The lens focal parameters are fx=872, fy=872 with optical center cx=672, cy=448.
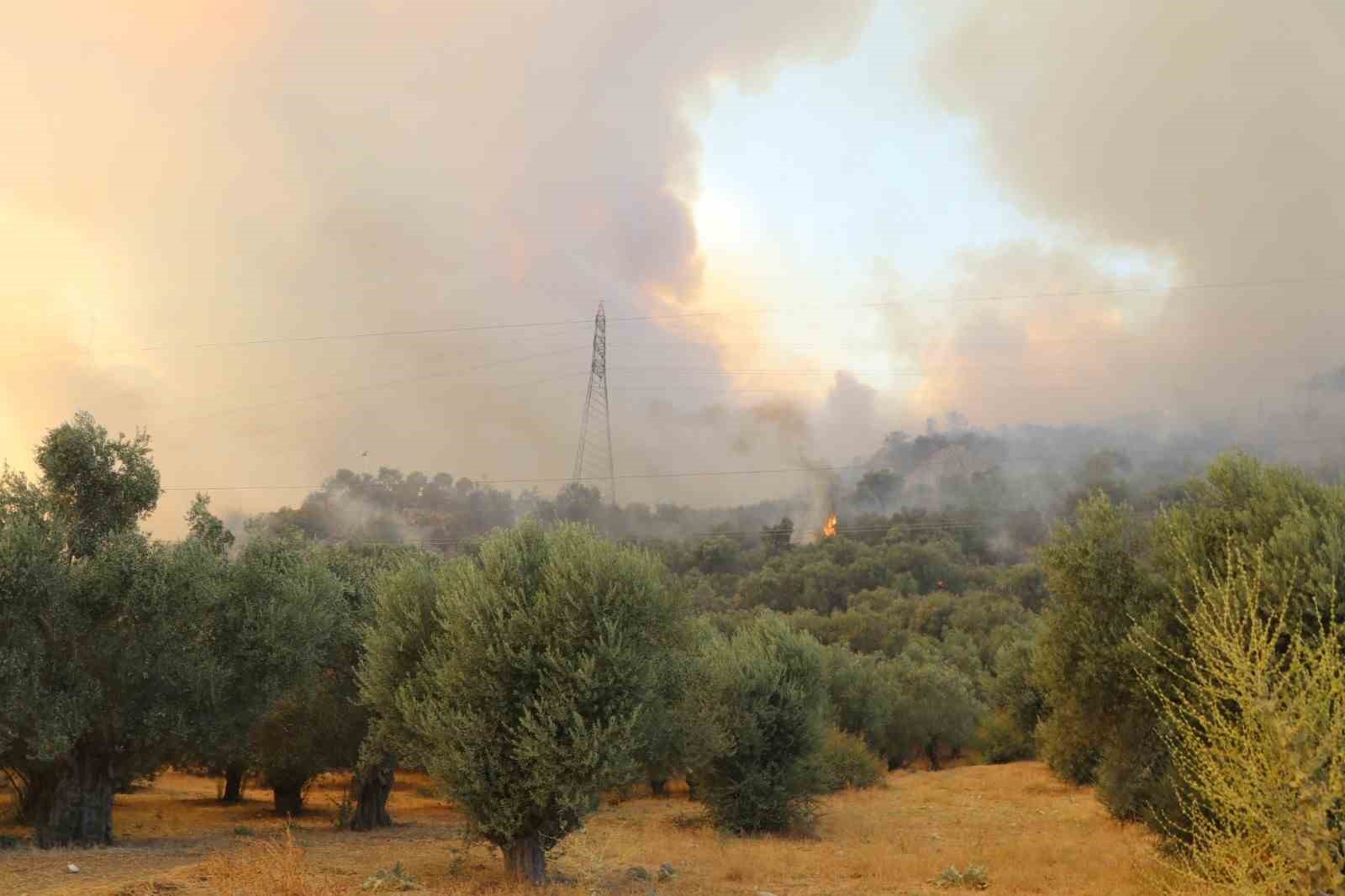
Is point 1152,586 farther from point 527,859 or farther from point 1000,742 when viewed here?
point 1000,742

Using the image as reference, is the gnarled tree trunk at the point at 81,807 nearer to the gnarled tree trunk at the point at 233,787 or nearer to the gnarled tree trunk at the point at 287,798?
the gnarled tree trunk at the point at 287,798

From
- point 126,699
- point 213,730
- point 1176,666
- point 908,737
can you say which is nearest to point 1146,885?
point 1176,666

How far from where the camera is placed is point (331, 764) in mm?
31641

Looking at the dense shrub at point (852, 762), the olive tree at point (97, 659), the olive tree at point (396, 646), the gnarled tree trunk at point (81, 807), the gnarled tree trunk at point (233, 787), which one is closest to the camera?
the olive tree at point (396, 646)

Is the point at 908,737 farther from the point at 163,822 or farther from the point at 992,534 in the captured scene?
the point at 992,534

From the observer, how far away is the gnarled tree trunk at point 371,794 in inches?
1177

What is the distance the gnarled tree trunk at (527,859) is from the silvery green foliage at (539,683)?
0.15m

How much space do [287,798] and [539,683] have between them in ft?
73.2

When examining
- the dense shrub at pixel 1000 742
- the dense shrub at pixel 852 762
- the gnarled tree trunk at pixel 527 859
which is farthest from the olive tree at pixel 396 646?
the dense shrub at pixel 1000 742

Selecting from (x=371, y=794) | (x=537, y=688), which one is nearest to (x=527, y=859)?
(x=537, y=688)

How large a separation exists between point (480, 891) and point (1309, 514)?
19058 millimetres

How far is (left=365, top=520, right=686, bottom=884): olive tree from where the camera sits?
59.5 feet

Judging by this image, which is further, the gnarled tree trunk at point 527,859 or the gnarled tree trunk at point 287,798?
the gnarled tree trunk at point 287,798

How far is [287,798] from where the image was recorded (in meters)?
35.1
